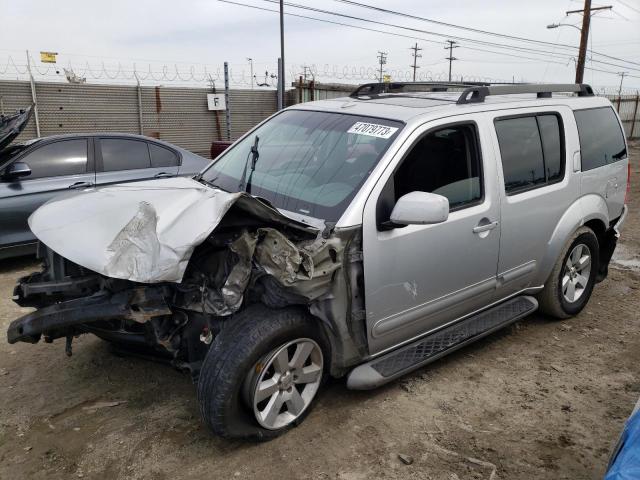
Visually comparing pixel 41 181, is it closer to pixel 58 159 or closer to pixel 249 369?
pixel 58 159

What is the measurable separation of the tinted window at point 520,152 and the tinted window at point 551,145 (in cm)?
7

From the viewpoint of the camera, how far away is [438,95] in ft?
13.5

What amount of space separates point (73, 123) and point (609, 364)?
12663mm

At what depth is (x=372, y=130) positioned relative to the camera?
3391mm

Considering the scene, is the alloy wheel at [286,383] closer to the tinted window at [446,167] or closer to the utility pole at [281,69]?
the tinted window at [446,167]

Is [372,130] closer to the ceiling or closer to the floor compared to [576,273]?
closer to the ceiling

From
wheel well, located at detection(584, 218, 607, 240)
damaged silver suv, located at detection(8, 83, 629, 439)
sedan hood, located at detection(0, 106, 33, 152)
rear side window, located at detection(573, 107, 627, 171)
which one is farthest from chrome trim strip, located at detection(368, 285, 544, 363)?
sedan hood, located at detection(0, 106, 33, 152)

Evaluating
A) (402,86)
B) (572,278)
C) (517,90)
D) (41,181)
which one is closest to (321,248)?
(517,90)

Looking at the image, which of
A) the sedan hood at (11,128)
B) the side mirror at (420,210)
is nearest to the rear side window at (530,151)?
the side mirror at (420,210)

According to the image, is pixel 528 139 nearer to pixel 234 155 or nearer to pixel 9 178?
pixel 234 155

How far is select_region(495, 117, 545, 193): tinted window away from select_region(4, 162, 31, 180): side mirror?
4855mm

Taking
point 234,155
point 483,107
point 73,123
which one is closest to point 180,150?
point 234,155

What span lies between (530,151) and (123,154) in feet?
15.7

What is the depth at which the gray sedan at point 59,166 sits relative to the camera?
5.73 m
